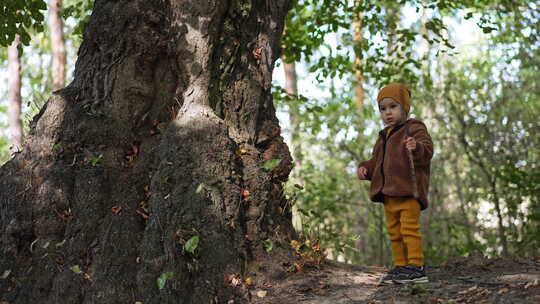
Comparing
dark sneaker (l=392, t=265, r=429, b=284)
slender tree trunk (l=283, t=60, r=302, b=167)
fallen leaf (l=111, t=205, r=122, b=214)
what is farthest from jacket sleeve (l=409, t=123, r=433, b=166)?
slender tree trunk (l=283, t=60, r=302, b=167)

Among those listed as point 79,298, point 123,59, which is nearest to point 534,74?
point 123,59

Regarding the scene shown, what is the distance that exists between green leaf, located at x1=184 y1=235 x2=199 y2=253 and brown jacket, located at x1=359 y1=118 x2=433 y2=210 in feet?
5.27

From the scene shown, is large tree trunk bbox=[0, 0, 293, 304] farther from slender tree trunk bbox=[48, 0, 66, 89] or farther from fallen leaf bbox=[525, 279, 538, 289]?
slender tree trunk bbox=[48, 0, 66, 89]

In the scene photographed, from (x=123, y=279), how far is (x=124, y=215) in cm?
56

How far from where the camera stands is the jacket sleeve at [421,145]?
3.93 m

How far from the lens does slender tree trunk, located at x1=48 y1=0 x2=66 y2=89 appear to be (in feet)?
49.5

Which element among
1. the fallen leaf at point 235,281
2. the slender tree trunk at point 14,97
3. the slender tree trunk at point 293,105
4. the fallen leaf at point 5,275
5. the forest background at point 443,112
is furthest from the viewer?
the slender tree trunk at point 293,105

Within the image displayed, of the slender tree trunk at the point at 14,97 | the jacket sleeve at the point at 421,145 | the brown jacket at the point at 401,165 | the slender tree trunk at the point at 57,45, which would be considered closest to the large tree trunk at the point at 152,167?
the brown jacket at the point at 401,165

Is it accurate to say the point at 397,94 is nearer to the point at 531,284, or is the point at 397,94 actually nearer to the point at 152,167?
the point at 531,284

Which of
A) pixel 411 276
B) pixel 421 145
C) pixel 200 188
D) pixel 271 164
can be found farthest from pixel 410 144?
pixel 200 188

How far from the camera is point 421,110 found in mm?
14031

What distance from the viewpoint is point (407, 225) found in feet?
13.1

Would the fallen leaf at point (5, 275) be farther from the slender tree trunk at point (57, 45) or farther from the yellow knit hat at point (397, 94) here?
the slender tree trunk at point (57, 45)

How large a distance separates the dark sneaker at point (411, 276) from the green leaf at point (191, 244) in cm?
172
